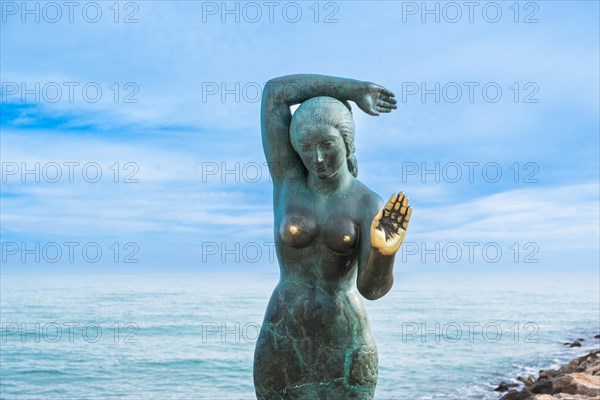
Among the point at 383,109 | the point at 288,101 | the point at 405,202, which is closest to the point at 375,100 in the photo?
the point at 383,109

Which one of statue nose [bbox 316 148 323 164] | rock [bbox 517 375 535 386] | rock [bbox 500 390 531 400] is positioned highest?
statue nose [bbox 316 148 323 164]

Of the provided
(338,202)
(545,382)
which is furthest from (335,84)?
(545,382)

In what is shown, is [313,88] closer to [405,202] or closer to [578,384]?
[405,202]

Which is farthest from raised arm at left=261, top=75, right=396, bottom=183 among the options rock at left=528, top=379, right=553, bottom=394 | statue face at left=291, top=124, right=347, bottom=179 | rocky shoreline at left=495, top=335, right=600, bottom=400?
rock at left=528, top=379, right=553, bottom=394

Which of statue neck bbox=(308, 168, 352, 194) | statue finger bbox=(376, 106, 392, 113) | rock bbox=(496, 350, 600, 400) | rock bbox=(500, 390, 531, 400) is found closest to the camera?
statue neck bbox=(308, 168, 352, 194)

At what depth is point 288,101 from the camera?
522cm

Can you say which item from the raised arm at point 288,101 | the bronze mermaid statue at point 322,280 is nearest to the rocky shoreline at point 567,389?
the bronze mermaid statue at point 322,280

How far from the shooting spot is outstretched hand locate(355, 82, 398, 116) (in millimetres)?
5250

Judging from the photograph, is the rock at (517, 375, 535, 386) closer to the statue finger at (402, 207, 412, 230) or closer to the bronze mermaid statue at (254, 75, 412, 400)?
the bronze mermaid statue at (254, 75, 412, 400)

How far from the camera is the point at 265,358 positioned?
5.02 metres

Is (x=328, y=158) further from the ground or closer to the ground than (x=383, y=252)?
further from the ground

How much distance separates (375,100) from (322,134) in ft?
2.40

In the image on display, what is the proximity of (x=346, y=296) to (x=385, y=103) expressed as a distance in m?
1.53

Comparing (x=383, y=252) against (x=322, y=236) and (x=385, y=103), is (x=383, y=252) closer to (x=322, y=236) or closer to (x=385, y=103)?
(x=322, y=236)
